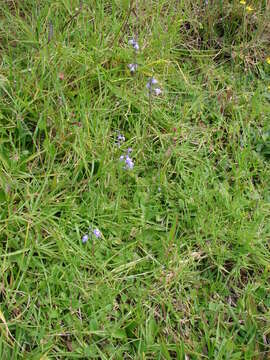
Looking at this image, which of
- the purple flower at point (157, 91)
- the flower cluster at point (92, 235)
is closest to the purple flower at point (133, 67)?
the purple flower at point (157, 91)

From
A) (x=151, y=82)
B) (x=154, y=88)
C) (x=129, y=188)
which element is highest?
(x=151, y=82)

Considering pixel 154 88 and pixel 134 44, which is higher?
pixel 134 44

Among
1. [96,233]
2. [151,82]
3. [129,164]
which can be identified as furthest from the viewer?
[151,82]

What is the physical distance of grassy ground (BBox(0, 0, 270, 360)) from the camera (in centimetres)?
166

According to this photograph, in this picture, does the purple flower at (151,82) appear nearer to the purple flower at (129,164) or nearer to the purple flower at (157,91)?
the purple flower at (157,91)

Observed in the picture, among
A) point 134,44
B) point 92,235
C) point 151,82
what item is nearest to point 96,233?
point 92,235

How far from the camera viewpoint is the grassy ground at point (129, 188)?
65.3 inches

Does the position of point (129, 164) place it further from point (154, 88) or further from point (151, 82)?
point (154, 88)

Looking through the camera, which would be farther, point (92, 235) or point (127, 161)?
point (127, 161)

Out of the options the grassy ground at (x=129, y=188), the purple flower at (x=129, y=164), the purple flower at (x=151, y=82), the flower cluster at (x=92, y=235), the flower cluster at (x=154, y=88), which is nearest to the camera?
the grassy ground at (x=129, y=188)

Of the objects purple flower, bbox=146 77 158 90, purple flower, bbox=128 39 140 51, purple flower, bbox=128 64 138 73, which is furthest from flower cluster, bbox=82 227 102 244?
purple flower, bbox=128 39 140 51

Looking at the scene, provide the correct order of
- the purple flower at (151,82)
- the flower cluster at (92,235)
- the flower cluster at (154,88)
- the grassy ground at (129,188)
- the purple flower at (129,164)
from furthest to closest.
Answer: the flower cluster at (154,88), the purple flower at (151,82), the purple flower at (129,164), the flower cluster at (92,235), the grassy ground at (129,188)

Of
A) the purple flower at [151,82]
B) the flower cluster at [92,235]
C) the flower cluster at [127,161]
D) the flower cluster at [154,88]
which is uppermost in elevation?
the purple flower at [151,82]

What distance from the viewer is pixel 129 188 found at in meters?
2.03
